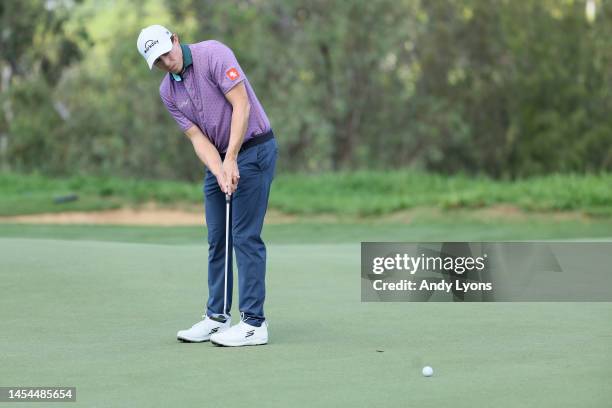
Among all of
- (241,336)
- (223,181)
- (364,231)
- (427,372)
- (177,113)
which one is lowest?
(364,231)

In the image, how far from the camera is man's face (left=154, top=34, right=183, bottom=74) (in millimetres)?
6965

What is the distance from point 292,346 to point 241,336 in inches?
12.9

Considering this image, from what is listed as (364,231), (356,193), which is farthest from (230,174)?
(356,193)

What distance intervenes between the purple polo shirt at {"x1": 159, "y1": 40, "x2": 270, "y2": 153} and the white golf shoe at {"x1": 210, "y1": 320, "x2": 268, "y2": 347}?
113cm

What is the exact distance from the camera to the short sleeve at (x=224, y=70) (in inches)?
275

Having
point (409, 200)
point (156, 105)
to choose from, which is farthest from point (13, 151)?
point (409, 200)

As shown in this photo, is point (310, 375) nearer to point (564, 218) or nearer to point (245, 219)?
point (245, 219)

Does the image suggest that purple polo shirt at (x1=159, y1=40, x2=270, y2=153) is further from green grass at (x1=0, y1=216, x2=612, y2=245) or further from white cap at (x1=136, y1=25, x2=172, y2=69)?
green grass at (x1=0, y1=216, x2=612, y2=245)

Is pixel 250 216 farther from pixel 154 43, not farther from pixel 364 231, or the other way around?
pixel 364 231

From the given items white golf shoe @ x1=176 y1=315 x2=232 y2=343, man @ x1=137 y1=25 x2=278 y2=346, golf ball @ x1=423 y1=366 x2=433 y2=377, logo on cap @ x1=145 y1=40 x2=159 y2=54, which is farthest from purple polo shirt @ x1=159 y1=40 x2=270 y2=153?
golf ball @ x1=423 y1=366 x2=433 y2=377

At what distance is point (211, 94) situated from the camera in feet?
23.4

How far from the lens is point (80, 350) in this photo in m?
6.91

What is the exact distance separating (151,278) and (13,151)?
29.2 metres

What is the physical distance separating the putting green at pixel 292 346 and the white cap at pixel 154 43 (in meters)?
1.77
